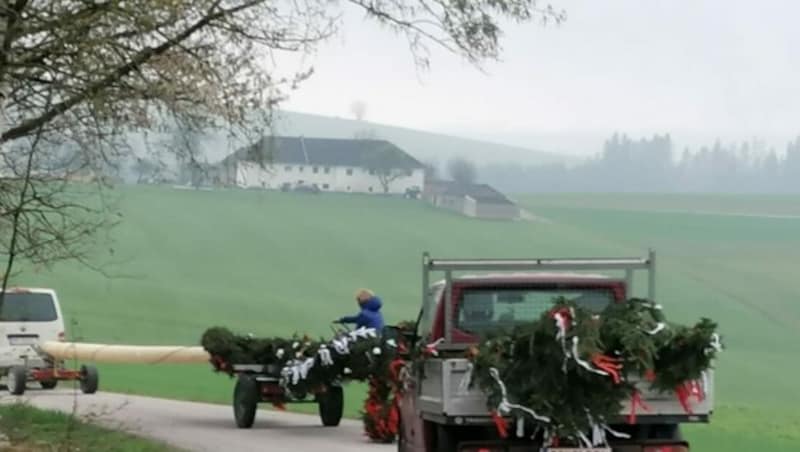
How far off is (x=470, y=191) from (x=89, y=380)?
27.2 m

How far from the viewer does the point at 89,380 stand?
2891 cm

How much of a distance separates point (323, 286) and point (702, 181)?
27289 mm

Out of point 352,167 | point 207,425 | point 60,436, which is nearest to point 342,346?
point 207,425

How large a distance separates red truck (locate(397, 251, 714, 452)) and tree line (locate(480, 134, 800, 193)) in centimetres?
5607

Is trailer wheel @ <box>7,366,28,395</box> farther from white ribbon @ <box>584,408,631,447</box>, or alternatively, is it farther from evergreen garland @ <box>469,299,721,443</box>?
white ribbon @ <box>584,408,631,447</box>

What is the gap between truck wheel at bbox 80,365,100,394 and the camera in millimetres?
28750

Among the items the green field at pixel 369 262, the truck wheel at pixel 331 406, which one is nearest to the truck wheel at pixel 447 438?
the truck wheel at pixel 331 406

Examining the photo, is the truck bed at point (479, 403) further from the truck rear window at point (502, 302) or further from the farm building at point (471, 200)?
the farm building at point (471, 200)

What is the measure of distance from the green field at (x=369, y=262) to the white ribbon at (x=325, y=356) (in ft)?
68.5

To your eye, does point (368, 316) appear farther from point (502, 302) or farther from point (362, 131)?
point (362, 131)

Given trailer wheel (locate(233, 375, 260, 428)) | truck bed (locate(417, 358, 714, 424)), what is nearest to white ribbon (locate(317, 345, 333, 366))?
trailer wheel (locate(233, 375, 260, 428))

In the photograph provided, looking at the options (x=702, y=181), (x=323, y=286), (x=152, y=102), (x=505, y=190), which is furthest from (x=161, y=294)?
(x=152, y=102)

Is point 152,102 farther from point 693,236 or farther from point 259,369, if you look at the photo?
point 693,236

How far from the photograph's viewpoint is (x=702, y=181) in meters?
79.6
